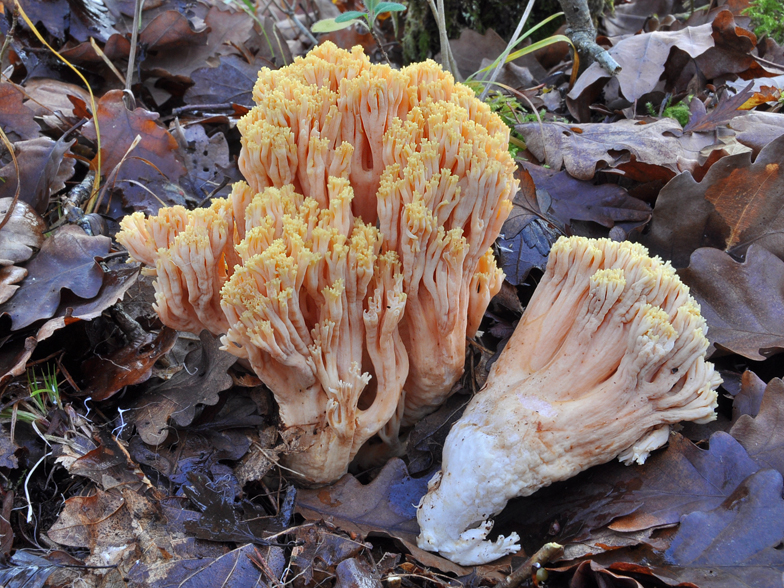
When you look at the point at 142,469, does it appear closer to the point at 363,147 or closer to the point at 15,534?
the point at 15,534

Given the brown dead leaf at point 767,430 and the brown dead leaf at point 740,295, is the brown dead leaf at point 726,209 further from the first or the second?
the brown dead leaf at point 767,430

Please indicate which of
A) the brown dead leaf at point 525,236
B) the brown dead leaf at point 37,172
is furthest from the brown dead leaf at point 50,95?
the brown dead leaf at point 525,236

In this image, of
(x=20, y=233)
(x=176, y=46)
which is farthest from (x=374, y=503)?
(x=176, y=46)

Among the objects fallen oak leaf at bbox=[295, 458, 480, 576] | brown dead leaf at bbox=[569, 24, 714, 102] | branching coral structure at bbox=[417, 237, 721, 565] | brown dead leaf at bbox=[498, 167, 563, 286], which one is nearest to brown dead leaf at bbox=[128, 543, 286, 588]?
fallen oak leaf at bbox=[295, 458, 480, 576]

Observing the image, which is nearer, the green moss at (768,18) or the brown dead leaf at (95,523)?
the brown dead leaf at (95,523)

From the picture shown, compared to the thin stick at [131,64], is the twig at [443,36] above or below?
above
